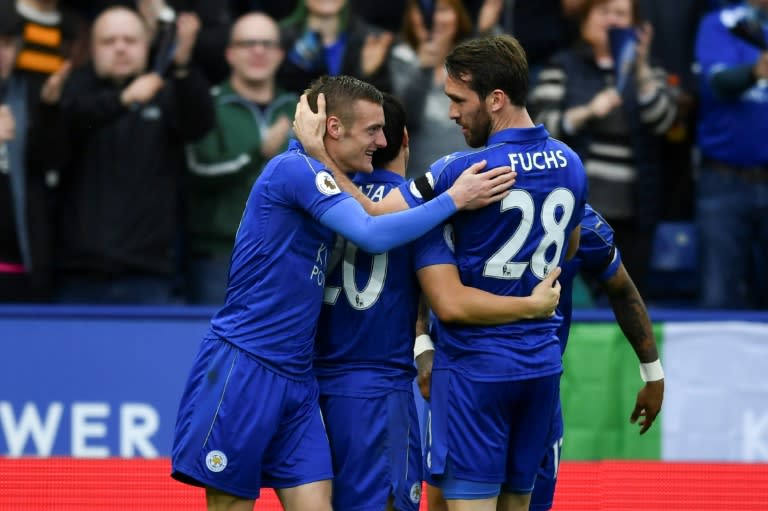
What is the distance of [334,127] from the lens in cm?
575

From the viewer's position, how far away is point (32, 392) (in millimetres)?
9031

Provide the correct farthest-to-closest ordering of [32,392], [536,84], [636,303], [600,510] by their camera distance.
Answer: [536,84], [32,392], [600,510], [636,303]

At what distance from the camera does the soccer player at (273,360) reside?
5.62 m

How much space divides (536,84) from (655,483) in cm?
311

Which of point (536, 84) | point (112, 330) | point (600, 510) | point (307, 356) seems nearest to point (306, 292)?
point (307, 356)

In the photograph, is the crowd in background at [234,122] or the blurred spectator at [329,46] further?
the blurred spectator at [329,46]

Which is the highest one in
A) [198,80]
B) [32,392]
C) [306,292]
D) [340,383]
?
[198,80]

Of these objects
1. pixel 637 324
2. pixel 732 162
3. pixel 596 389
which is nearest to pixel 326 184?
pixel 637 324

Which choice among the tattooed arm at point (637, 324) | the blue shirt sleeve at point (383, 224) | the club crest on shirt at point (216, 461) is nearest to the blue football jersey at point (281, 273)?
the blue shirt sleeve at point (383, 224)

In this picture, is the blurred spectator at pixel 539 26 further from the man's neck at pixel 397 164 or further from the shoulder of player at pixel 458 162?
the shoulder of player at pixel 458 162

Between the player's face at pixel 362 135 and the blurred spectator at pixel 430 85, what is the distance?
12.2ft

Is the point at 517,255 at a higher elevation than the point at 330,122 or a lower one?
lower

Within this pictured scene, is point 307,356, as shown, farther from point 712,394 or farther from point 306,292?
point 712,394

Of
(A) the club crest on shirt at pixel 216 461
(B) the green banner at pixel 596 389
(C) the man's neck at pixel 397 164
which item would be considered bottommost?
(B) the green banner at pixel 596 389
